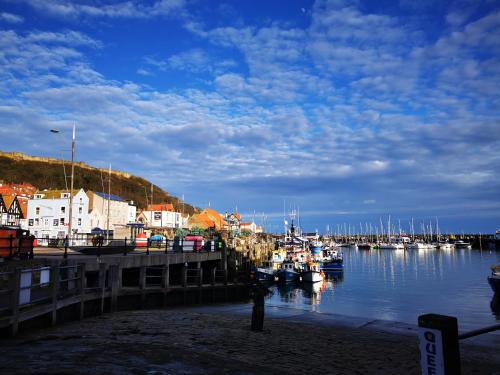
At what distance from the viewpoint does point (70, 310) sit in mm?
15977

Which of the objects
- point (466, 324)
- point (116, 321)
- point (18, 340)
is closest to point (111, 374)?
point (18, 340)

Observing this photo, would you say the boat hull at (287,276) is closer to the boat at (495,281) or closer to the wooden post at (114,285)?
the boat at (495,281)

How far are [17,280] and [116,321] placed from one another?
5458mm

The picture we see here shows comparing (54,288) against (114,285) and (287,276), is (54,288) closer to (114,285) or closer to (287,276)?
(114,285)

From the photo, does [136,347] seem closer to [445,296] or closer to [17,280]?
[17,280]

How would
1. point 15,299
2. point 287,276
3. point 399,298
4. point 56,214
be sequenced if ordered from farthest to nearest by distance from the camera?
point 56,214 < point 287,276 < point 399,298 < point 15,299

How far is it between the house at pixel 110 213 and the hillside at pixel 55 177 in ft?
219

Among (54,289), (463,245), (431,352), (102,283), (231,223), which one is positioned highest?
(231,223)

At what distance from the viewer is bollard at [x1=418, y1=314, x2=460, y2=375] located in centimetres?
492

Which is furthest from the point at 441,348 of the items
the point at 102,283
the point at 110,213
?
the point at 110,213

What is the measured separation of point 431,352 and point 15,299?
35.0 ft

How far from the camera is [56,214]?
75688 mm

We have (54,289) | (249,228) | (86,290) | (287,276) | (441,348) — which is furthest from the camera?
(249,228)

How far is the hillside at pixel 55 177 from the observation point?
161375mm
